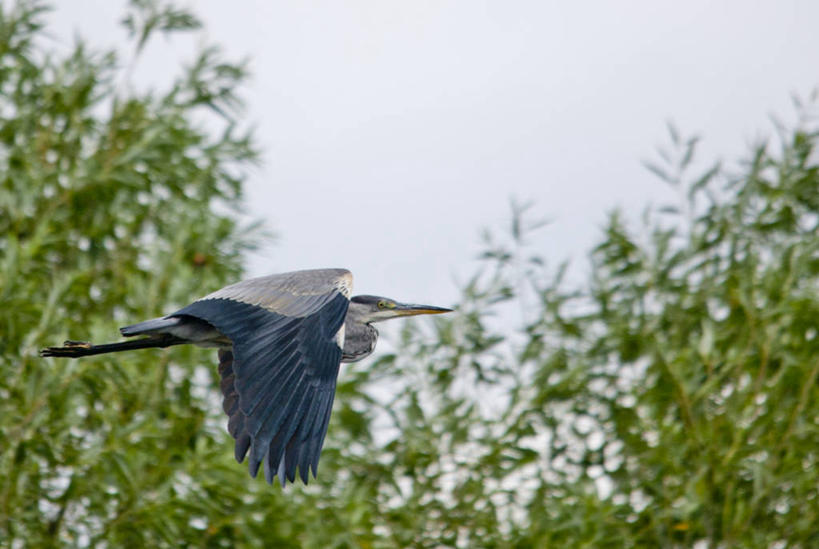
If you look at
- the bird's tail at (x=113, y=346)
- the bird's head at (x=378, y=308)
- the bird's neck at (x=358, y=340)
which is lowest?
the bird's tail at (x=113, y=346)

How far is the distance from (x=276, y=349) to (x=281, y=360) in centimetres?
6

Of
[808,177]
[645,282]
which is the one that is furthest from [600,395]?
[808,177]

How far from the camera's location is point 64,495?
6570 mm

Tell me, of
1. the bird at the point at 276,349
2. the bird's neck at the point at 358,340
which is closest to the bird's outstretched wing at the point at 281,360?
the bird at the point at 276,349

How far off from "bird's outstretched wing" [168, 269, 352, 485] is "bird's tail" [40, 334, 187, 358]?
22cm

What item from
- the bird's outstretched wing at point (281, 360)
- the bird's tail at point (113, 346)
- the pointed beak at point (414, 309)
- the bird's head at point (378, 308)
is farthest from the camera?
the pointed beak at point (414, 309)

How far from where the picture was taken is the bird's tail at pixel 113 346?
4.73 m

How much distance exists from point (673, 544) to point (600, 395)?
108cm

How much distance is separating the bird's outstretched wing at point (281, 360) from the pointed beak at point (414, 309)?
746 millimetres

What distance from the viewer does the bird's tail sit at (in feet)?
15.5

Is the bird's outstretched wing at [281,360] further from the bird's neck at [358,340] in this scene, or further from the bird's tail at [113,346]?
the bird's neck at [358,340]

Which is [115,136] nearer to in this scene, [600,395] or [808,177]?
[600,395]

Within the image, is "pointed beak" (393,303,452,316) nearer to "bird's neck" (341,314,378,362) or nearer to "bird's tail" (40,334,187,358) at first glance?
"bird's neck" (341,314,378,362)

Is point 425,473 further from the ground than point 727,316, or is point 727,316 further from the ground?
point 727,316
